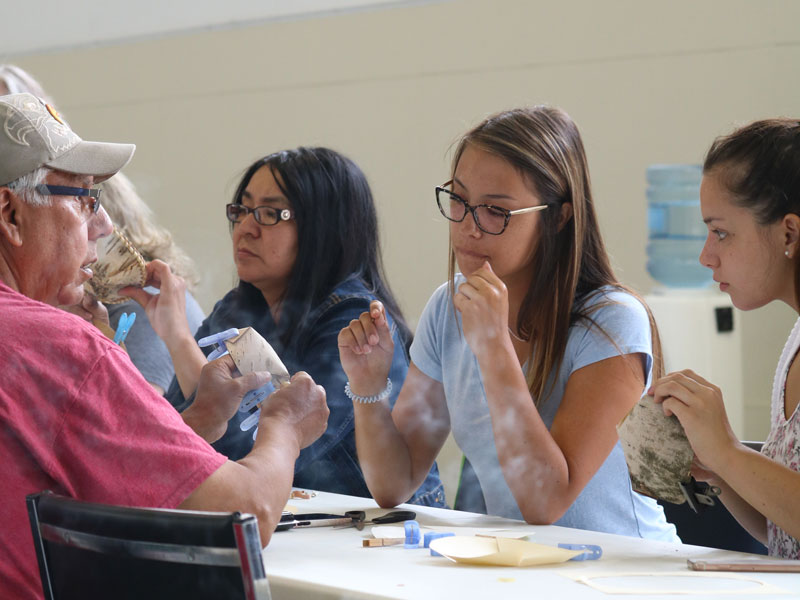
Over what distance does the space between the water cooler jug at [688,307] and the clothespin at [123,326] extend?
163cm

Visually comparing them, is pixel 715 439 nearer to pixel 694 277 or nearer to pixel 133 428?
pixel 133 428

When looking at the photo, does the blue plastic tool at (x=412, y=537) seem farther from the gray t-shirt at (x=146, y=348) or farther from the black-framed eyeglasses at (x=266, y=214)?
the gray t-shirt at (x=146, y=348)

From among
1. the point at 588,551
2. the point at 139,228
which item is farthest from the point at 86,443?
the point at 139,228

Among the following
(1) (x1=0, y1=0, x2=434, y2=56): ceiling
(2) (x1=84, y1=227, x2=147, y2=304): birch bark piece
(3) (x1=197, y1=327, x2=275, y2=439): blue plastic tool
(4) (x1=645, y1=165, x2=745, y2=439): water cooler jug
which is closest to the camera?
(3) (x1=197, y1=327, x2=275, y2=439): blue plastic tool

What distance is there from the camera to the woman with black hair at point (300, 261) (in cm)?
198

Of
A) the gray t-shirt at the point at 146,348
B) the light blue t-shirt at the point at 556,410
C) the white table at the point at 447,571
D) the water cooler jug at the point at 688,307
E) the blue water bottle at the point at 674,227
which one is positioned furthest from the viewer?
the blue water bottle at the point at 674,227

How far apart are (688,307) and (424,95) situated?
1.34m

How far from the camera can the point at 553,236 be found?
169cm

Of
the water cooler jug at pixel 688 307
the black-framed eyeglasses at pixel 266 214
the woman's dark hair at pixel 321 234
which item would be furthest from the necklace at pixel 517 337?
the water cooler jug at pixel 688 307

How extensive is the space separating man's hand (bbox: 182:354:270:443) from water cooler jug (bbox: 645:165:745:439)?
5.87ft

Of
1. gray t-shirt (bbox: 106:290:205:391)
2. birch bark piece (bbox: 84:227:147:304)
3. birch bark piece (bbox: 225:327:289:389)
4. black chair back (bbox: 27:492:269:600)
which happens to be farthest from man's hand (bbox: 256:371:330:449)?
gray t-shirt (bbox: 106:290:205:391)

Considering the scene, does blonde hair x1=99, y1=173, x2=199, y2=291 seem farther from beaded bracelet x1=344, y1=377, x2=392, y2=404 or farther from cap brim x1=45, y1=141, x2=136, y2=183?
cap brim x1=45, y1=141, x2=136, y2=183

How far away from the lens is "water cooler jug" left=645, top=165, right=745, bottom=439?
2.98m

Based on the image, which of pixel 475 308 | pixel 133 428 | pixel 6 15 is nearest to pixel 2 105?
pixel 133 428
